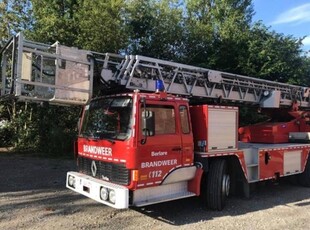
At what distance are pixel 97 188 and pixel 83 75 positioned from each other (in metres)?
2.04

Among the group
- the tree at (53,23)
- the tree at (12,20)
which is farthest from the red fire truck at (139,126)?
the tree at (12,20)

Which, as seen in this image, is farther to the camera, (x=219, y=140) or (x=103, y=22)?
(x=103, y=22)

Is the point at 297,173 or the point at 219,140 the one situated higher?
the point at 219,140

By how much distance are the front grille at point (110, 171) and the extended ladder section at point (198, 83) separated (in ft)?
5.26

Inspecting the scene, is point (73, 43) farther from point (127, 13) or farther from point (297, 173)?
point (297, 173)

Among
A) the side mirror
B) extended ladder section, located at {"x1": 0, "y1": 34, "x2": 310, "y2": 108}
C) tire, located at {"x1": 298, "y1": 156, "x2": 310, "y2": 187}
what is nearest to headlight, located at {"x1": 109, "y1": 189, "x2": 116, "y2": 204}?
the side mirror

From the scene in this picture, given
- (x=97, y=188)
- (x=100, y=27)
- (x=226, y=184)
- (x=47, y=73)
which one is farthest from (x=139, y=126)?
(x=100, y=27)

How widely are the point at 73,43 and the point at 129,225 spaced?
11.0m

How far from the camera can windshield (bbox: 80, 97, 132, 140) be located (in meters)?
6.18

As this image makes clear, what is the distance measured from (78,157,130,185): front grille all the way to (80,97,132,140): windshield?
19.0 inches

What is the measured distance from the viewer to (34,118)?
691 inches

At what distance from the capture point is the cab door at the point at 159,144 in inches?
238

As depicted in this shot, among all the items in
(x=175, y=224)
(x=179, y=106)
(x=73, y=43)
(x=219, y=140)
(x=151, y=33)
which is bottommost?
(x=175, y=224)

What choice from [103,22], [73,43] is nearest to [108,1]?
[103,22]
